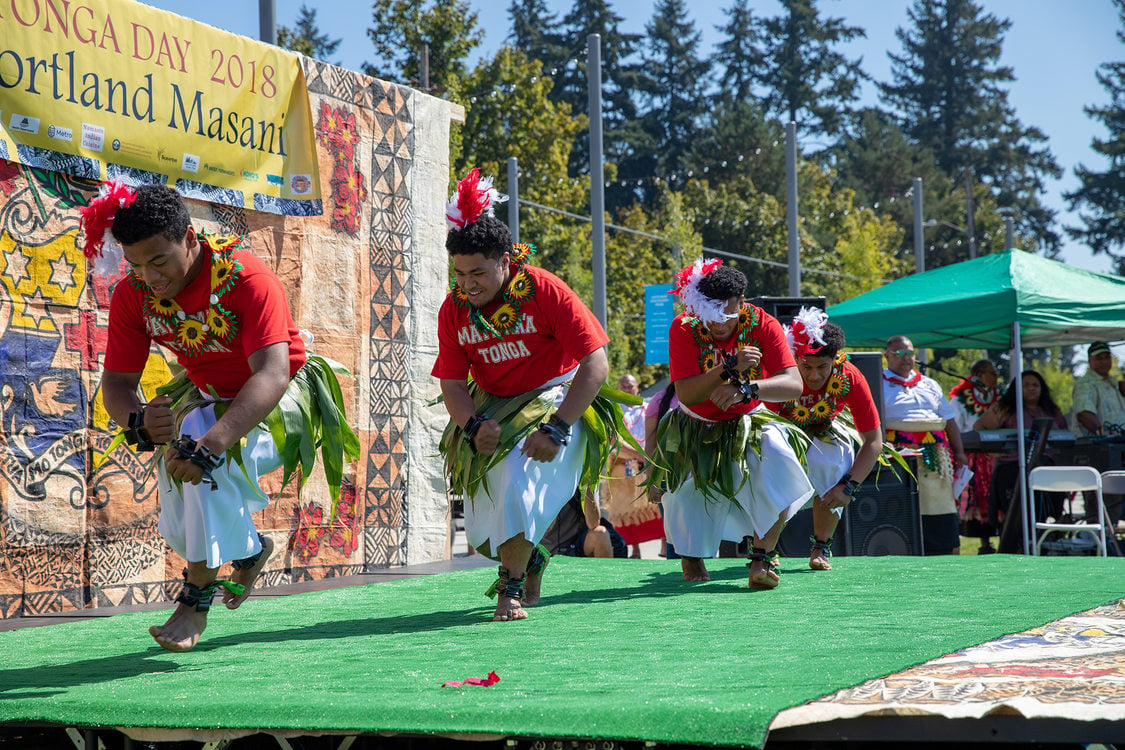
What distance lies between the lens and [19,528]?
20.2ft

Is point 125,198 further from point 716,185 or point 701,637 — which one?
point 716,185

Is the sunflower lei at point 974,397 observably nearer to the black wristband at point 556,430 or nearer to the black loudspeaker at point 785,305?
the black loudspeaker at point 785,305

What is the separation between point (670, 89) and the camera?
46719 mm

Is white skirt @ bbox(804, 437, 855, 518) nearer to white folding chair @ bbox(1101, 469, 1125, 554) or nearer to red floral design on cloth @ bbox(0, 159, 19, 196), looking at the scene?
white folding chair @ bbox(1101, 469, 1125, 554)

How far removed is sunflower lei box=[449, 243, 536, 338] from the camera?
4.96 m

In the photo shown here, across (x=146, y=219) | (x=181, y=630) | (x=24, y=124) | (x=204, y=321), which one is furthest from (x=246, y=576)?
(x=24, y=124)

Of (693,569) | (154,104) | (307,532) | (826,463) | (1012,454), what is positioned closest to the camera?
(693,569)

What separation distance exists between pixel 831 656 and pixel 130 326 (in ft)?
8.46

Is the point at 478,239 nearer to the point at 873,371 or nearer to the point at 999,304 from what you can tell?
the point at 873,371

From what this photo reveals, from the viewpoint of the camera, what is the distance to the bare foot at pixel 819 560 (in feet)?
22.7

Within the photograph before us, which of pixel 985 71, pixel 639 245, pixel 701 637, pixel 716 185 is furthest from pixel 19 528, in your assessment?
pixel 985 71

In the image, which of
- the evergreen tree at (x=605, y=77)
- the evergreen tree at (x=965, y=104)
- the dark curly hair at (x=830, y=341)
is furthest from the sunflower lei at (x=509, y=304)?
the evergreen tree at (x=965, y=104)

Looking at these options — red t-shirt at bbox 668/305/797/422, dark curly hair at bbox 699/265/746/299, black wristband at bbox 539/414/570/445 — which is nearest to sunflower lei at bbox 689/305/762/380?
red t-shirt at bbox 668/305/797/422

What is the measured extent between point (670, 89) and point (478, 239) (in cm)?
4334
